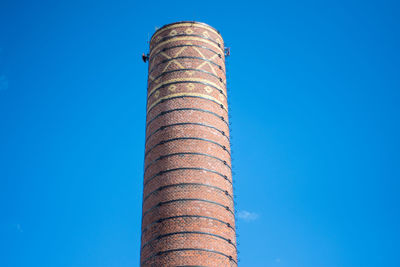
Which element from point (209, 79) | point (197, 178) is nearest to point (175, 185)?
point (197, 178)

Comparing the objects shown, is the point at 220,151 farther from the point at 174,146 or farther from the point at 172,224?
the point at 172,224

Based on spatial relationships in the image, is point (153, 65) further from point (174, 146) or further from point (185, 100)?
point (174, 146)

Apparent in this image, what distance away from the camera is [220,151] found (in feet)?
60.3

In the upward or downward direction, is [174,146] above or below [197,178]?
above

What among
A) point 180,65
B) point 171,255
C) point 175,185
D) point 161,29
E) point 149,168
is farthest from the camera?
point 161,29

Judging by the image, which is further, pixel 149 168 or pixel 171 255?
pixel 149 168

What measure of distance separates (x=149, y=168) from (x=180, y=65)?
4.08 metres

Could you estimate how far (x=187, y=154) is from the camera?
17609mm

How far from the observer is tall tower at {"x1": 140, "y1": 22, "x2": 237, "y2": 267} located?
16.3 meters

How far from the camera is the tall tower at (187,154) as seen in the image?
1633 cm

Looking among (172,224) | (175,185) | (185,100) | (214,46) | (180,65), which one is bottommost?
(172,224)

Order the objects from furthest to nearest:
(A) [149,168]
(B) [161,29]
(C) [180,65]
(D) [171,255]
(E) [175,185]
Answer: (B) [161,29] → (C) [180,65] → (A) [149,168] → (E) [175,185] → (D) [171,255]
